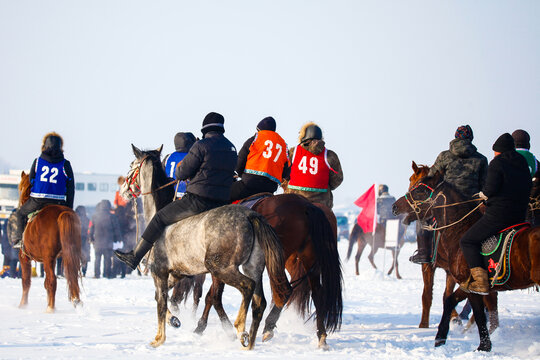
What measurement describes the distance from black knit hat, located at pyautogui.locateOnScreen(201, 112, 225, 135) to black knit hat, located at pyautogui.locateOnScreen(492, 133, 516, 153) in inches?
129

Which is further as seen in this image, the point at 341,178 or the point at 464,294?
the point at 341,178

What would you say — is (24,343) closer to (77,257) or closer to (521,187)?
(77,257)

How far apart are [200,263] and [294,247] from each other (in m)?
1.17

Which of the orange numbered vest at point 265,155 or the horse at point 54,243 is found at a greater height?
the orange numbered vest at point 265,155

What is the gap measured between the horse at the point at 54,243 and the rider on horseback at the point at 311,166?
379cm

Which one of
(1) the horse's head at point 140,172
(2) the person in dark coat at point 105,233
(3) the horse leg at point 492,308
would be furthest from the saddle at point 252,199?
(2) the person in dark coat at point 105,233

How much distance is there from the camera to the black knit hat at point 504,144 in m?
7.29

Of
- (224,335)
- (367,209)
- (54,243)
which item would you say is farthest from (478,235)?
(367,209)

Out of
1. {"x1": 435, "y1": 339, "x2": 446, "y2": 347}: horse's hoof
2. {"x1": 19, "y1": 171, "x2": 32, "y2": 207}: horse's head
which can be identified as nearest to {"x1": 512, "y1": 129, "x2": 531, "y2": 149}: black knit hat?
Result: {"x1": 435, "y1": 339, "x2": 446, "y2": 347}: horse's hoof

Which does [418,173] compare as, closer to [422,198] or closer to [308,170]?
[422,198]

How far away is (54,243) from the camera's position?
34.8 ft

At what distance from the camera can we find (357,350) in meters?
7.26

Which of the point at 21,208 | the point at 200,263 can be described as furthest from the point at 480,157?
the point at 21,208

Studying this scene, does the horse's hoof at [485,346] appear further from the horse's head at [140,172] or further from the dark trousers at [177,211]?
the horse's head at [140,172]
